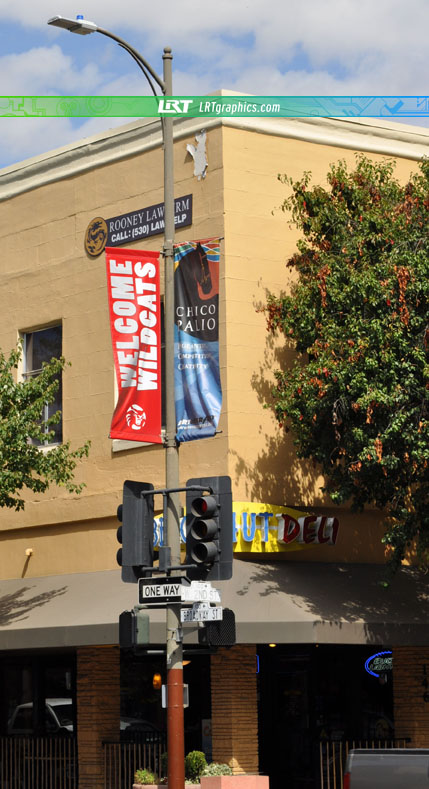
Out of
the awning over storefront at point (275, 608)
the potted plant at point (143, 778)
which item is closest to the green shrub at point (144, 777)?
the potted plant at point (143, 778)

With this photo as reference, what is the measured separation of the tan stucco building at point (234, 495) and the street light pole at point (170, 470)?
3607mm

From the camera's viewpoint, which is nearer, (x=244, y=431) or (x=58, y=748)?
(x=244, y=431)

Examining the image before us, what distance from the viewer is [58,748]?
22.2 meters

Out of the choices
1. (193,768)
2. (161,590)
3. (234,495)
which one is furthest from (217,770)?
(161,590)

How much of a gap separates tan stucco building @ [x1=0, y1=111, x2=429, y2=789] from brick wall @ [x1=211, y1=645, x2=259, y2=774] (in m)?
0.02

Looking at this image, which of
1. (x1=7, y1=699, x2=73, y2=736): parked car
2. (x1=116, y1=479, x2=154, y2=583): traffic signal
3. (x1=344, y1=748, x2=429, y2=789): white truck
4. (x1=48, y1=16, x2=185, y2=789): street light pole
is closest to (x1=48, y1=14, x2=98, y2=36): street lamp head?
(x1=48, y1=16, x2=185, y2=789): street light pole

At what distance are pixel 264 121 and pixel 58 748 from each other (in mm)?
11643

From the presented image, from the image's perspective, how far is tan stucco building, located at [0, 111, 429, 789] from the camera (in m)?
19.5

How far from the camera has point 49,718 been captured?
77.0ft

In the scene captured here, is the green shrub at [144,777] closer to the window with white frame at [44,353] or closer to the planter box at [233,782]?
the planter box at [233,782]

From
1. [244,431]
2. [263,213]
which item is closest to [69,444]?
[244,431]

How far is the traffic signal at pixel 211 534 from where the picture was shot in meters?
14.0

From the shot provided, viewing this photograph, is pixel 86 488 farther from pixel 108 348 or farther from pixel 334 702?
pixel 334 702

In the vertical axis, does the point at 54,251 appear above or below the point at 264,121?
below
